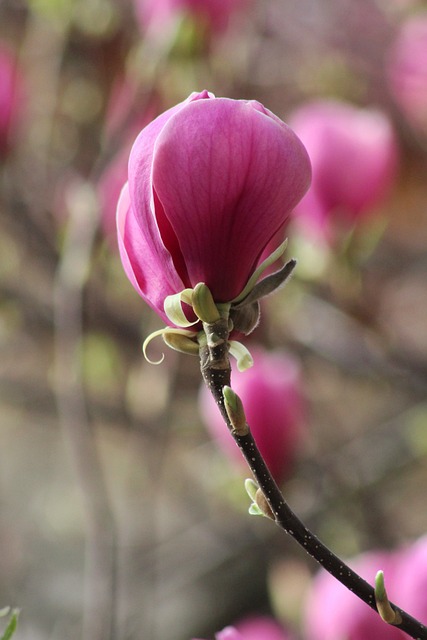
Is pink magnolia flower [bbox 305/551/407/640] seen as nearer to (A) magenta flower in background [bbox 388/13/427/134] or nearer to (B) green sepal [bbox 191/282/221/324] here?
(B) green sepal [bbox 191/282/221/324]

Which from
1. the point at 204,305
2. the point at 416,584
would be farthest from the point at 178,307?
the point at 416,584

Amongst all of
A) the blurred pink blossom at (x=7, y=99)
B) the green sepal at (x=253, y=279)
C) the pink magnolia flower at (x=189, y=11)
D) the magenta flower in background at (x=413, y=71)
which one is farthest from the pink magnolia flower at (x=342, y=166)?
the green sepal at (x=253, y=279)

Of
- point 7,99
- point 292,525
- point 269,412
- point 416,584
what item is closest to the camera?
point 292,525

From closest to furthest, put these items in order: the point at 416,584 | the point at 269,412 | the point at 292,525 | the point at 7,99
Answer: the point at 292,525 < the point at 416,584 < the point at 269,412 < the point at 7,99

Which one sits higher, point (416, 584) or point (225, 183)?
point (225, 183)

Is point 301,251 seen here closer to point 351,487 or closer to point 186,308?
point 351,487

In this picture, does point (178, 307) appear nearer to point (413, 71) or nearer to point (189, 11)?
point (189, 11)

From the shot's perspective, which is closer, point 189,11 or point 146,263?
point 146,263

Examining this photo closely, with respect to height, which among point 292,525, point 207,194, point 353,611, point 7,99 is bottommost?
point 353,611
